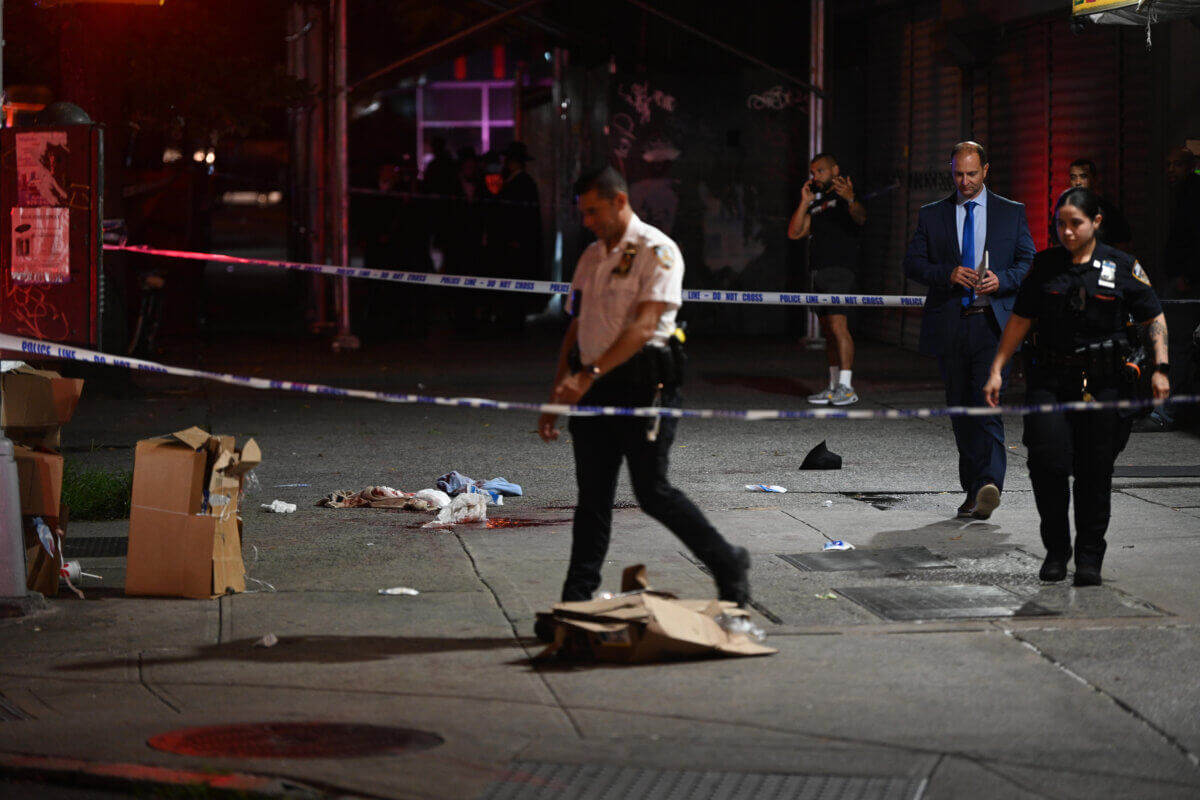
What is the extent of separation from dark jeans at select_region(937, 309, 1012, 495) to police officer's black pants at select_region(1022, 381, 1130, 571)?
152 cm

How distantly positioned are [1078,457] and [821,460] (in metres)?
3.44

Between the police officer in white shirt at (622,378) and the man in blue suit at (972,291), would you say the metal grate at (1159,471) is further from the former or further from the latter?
the police officer in white shirt at (622,378)

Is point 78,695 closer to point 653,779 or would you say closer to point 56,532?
point 56,532

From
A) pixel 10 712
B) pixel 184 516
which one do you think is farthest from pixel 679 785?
pixel 184 516

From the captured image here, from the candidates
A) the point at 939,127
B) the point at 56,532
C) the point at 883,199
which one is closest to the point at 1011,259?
the point at 56,532

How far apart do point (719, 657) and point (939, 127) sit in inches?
505

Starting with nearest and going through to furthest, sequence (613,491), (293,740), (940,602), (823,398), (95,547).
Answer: (293,740) → (613,491) → (940,602) → (95,547) → (823,398)

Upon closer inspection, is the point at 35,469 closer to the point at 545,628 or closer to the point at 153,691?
the point at 153,691

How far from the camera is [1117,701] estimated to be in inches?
227

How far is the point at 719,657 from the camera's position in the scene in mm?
6367

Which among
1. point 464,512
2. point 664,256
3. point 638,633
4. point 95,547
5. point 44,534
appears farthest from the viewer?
point 464,512

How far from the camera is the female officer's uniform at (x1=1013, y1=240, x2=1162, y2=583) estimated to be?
7.46 meters

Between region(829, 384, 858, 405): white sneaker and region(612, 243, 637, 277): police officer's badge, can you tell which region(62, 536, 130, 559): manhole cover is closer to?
region(612, 243, 637, 277): police officer's badge

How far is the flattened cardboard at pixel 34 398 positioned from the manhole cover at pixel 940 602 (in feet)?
11.3
